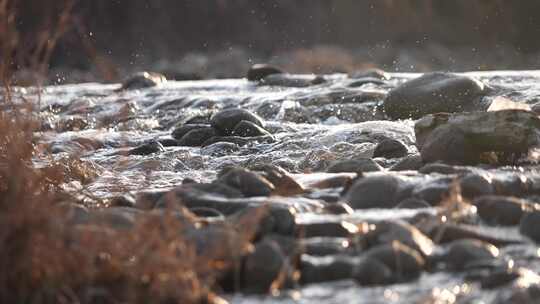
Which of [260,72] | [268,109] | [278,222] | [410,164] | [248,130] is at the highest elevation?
[278,222]

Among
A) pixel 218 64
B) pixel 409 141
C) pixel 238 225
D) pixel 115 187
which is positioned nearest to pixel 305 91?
pixel 409 141

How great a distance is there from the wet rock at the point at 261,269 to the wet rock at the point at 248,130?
5418 millimetres

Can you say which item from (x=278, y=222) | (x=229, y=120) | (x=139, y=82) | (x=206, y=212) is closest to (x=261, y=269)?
(x=278, y=222)

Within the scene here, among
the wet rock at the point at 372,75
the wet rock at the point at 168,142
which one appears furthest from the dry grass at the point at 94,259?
the wet rock at the point at 372,75

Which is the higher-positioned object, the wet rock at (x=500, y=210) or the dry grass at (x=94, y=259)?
the dry grass at (x=94, y=259)

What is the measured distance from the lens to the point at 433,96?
9742mm

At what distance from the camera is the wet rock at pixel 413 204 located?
4098 mm

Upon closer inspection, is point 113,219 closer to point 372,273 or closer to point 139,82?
point 372,273

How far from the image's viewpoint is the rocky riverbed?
126 inches

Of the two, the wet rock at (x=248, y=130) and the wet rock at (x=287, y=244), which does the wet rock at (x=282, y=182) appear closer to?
the wet rock at (x=287, y=244)

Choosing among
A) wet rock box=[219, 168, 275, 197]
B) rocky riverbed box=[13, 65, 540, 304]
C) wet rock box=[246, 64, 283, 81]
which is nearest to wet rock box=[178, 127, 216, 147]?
rocky riverbed box=[13, 65, 540, 304]

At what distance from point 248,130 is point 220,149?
30.2 inches

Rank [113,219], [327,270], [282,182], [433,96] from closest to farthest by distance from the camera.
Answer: [327,270] → [113,219] → [282,182] → [433,96]

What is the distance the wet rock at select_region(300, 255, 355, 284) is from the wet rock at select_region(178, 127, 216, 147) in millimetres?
5314
